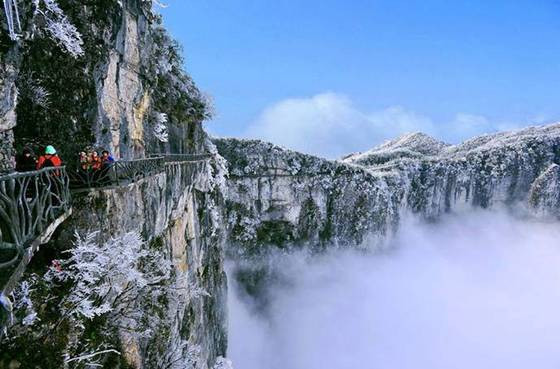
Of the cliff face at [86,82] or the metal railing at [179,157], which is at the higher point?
the cliff face at [86,82]

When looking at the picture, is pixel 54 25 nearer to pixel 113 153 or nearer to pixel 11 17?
pixel 11 17

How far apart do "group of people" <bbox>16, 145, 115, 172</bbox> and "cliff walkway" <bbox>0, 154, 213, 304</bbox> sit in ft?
0.74

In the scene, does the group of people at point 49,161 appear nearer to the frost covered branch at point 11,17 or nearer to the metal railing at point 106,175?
the metal railing at point 106,175

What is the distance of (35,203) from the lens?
25.8 feet

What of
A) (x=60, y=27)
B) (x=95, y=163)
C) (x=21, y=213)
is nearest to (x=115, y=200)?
(x=95, y=163)

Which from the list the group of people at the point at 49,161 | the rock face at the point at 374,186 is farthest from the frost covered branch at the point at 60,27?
the rock face at the point at 374,186

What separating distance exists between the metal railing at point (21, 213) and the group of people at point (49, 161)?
1.10 m

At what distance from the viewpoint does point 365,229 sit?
73.4 metres

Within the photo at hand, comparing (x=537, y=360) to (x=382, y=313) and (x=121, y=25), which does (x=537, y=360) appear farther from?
(x=121, y=25)

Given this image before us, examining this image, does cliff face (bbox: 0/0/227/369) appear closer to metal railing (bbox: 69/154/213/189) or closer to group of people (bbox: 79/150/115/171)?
metal railing (bbox: 69/154/213/189)

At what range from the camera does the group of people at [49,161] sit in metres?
10.4

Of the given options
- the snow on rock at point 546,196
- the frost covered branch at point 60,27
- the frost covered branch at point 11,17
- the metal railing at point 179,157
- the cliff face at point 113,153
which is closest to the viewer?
the cliff face at point 113,153

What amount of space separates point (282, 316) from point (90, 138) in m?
56.6

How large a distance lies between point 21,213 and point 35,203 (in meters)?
0.67
